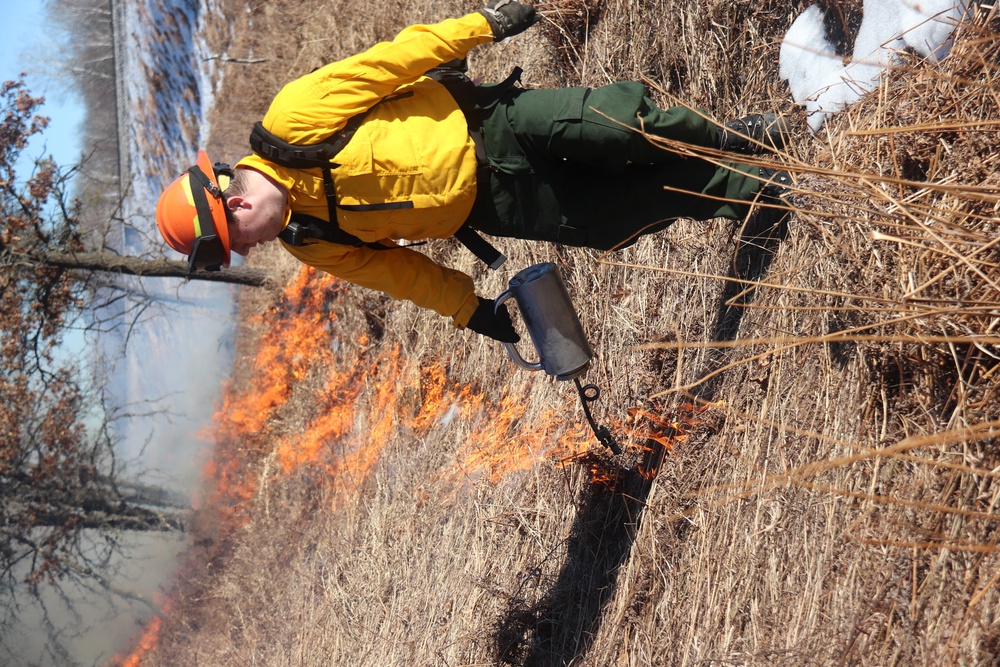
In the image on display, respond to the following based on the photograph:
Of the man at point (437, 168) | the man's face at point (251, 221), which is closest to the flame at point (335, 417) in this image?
the man at point (437, 168)

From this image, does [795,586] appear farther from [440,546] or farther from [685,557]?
[440,546]

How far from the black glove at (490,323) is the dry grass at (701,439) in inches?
20.9

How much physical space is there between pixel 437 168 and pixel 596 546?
171cm

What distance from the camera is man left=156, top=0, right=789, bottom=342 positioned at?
231 centimetres

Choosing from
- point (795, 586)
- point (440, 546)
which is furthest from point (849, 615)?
point (440, 546)

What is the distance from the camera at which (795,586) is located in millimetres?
2199

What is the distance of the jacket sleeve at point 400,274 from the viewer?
8.45ft

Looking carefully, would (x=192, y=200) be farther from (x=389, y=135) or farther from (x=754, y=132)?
(x=754, y=132)

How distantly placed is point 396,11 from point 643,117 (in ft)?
15.2

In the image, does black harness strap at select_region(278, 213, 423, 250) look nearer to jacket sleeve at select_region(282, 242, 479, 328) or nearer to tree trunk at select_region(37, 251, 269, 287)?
jacket sleeve at select_region(282, 242, 479, 328)

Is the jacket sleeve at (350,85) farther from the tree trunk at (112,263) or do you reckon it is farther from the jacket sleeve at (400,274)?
the tree trunk at (112,263)

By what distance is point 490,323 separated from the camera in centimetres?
279

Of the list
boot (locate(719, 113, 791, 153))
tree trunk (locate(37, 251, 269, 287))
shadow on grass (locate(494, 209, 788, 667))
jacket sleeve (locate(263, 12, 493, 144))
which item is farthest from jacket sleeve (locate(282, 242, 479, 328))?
tree trunk (locate(37, 251, 269, 287))

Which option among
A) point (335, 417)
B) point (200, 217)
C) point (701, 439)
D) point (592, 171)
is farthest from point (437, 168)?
point (335, 417)
